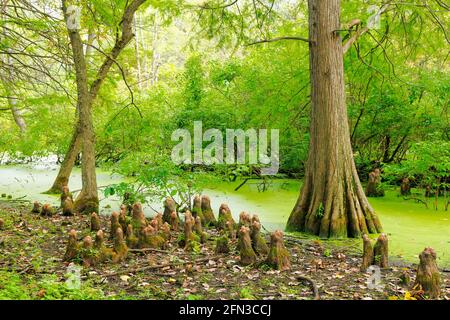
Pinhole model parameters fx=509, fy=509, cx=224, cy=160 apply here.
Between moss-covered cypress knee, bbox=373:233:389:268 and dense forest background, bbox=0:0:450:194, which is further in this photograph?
dense forest background, bbox=0:0:450:194

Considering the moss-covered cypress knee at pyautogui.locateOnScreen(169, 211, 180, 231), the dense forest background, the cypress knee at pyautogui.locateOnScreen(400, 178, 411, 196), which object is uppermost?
the dense forest background

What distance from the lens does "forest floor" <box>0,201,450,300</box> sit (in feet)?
15.0

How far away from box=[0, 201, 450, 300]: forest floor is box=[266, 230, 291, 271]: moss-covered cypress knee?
84mm

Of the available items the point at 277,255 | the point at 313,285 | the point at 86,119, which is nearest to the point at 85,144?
the point at 86,119

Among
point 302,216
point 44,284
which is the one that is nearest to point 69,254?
point 44,284

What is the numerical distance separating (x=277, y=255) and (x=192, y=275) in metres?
0.93

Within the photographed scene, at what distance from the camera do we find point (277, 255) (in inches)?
213

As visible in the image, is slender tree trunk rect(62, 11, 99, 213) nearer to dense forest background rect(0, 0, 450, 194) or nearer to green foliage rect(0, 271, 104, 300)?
dense forest background rect(0, 0, 450, 194)

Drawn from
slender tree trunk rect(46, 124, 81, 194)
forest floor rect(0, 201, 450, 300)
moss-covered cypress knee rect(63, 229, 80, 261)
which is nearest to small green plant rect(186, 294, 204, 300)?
forest floor rect(0, 201, 450, 300)

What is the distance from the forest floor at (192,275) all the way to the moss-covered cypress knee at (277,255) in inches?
3.3

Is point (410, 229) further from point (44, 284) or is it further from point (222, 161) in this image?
point (44, 284)

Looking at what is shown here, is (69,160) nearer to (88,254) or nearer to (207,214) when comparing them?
(207,214)

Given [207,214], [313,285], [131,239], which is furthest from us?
[207,214]
